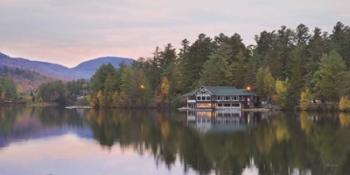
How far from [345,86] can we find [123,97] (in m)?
49.2

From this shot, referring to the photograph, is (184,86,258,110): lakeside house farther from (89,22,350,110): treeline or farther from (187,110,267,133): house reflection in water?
(187,110,267,133): house reflection in water

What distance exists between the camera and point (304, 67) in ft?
262

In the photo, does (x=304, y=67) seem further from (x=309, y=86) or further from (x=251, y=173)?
(x=251, y=173)

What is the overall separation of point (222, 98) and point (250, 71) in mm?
7514

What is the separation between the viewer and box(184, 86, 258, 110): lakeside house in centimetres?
8656

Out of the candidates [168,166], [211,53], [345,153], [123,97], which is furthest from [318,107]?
[168,166]

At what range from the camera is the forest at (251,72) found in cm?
7462

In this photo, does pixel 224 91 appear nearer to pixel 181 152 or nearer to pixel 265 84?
pixel 265 84

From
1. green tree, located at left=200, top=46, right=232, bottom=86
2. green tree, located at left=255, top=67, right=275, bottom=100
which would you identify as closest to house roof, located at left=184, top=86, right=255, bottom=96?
green tree, located at left=255, top=67, right=275, bottom=100

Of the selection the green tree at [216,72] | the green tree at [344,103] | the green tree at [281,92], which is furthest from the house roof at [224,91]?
the green tree at [344,103]

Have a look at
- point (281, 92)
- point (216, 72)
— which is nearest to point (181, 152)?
point (281, 92)

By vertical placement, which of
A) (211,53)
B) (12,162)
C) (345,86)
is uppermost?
(211,53)

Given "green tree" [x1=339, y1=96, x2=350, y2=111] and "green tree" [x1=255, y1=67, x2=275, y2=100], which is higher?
"green tree" [x1=255, y1=67, x2=275, y2=100]

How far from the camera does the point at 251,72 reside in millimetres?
89812
